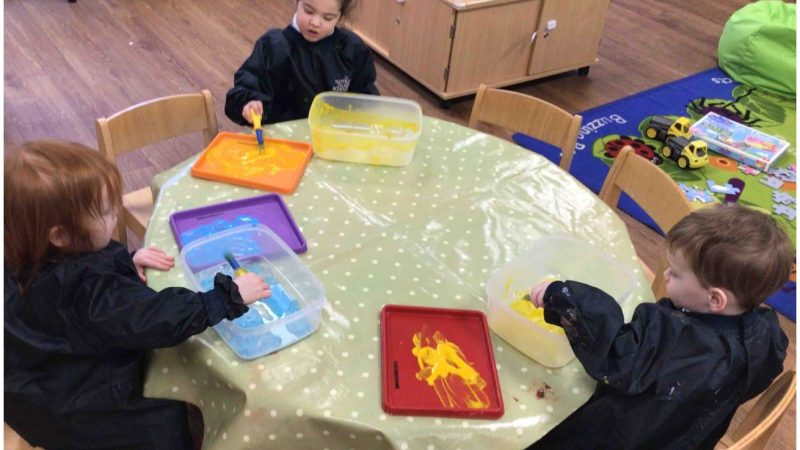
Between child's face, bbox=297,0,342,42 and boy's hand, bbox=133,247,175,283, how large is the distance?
2.70ft

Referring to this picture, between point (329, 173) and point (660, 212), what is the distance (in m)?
0.78

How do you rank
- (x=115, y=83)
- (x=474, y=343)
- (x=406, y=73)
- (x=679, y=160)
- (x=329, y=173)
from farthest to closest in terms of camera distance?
(x=406, y=73)
(x=115, y=83)
(x=679, y=160)
(x=329, y=173)
(x=474, y=343)

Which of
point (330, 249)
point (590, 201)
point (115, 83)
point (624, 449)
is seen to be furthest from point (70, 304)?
point (115, 83)

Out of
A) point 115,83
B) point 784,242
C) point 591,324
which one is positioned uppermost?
point 784,242

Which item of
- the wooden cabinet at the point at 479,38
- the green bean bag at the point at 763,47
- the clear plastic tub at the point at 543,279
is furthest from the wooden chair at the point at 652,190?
the green bean bag at the point at 763,47

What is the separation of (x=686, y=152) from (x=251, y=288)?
7.51 ft

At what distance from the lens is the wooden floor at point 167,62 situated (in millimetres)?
2719

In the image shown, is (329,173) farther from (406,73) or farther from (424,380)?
(406,73)

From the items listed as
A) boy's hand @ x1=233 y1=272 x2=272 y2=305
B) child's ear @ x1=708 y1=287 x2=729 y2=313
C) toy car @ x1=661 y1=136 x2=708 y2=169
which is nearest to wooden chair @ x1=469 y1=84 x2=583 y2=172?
child's ear @ x1=708 y1=287 x2=729 y2=313

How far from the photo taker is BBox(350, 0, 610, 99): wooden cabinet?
2.94m

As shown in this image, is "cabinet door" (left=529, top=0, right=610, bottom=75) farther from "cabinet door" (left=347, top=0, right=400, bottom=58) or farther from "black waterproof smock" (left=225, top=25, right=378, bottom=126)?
"black waterproof smock" (left=225, top=25, right=378, bottom=126)

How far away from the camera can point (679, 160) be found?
279 cm

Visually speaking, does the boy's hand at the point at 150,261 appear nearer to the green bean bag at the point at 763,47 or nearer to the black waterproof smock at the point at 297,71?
the black waterproof smock at the point at 297,71

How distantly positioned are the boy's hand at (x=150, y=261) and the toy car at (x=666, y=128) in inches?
97.0
